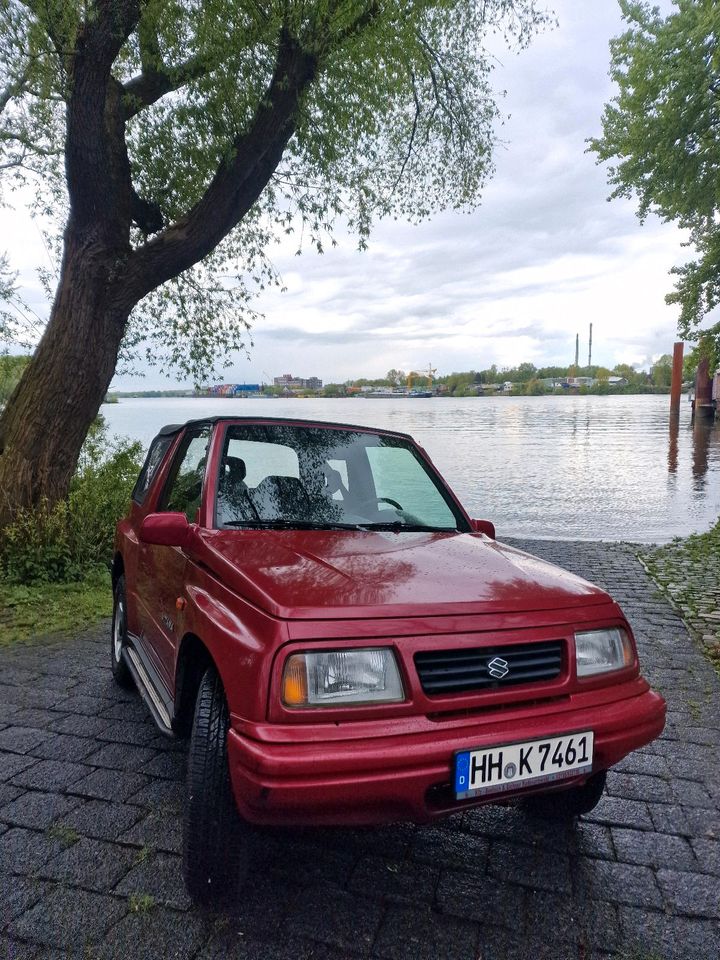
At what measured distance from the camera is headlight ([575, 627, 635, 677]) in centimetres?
261

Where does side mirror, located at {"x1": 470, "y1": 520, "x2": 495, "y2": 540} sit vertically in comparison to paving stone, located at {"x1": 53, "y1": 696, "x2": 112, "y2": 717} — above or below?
above

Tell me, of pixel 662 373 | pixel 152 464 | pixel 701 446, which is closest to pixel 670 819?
pixel 152 464

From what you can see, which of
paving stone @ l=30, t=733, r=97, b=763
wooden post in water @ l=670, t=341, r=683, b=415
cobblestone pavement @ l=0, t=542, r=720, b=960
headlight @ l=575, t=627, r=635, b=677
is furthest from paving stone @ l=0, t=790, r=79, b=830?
wooden post in water @ l=670, t=341, r=683, b=415

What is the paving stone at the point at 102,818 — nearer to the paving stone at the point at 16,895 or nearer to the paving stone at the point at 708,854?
the paving stone at the point at 16,895

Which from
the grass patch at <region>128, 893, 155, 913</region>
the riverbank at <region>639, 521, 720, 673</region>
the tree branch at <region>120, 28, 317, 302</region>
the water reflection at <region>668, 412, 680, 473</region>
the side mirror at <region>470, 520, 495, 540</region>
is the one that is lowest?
the water reflection at <region>668, 412, 680, 473</region>

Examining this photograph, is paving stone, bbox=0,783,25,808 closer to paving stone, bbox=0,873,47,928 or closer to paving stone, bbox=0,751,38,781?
paving stone, bbox=0,751,38,781

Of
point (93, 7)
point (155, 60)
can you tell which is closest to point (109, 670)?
point (93, 7)

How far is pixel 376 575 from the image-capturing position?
258 centimetres

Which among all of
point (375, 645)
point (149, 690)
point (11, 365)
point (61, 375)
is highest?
point (11, 365)

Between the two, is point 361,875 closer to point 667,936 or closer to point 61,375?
point 667,936

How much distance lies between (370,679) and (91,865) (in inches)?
56.5

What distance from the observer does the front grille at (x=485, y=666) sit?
2.31 metres

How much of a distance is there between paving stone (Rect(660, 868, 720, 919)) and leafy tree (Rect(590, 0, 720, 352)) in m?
10.4

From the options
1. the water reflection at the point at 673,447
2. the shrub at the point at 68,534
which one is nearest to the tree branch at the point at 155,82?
the shrub at the point at 68,534
